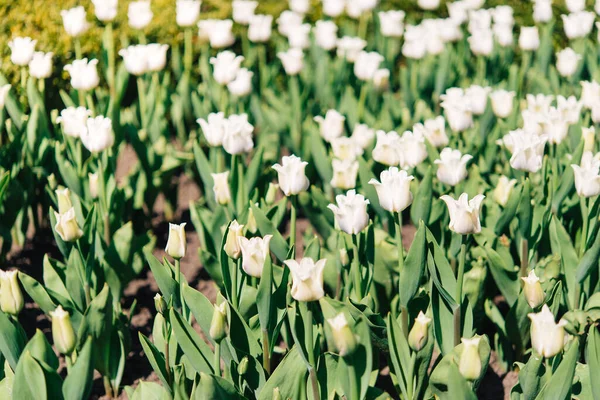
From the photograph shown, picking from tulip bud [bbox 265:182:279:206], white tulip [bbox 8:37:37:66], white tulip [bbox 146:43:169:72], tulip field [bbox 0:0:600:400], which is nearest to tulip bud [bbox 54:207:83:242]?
tulip field [bbox 0:0:600:400]

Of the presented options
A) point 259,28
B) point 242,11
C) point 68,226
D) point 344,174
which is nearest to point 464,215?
point 344,174

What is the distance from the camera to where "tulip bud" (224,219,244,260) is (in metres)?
2.34

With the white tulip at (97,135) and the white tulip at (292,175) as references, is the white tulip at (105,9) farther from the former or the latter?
the white tulip at (292,175)

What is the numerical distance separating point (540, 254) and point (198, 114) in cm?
186

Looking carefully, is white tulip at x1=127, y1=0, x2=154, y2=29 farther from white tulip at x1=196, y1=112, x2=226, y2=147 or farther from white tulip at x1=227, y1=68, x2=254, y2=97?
white tulip at x1=196, y1=112, x2=226, y2=147

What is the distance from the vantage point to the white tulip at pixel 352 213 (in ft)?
7.80

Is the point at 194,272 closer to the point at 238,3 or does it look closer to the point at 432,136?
the point at 432,136

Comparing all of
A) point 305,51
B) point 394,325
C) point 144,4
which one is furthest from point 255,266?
point 305,51

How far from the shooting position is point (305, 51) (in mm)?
5305

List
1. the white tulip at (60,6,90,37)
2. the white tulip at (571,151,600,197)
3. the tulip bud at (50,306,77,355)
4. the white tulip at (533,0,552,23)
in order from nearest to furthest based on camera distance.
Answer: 1. the tulip bud at (50,306,77,355)
2. the white tulip at (571,151,600,197)
3. the white tulip at (60,6,90,37)
4. the white tulip at (533,0,552,23)

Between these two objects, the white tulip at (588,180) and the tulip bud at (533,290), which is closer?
the tulip bud at (533,290)

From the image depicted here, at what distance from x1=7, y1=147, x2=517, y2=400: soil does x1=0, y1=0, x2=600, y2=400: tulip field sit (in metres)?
0.01

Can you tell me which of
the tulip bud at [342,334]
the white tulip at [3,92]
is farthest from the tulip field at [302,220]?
the white tulip at [3,92]

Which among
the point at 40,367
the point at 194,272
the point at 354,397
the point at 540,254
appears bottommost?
the point at 194,272
